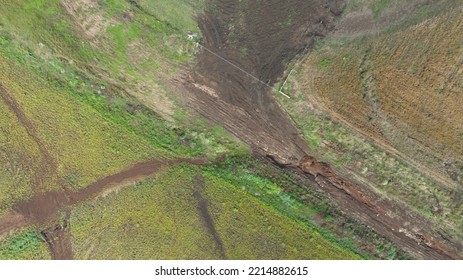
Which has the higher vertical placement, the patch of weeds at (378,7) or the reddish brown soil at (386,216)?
the patch of weeds at (378,7)

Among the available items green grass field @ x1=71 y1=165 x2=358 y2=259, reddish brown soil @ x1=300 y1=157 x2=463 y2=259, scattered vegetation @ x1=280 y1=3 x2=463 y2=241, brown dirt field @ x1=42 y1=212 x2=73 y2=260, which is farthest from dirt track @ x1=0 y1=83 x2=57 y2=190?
reddish brown soil @ x1=300 y1=157 x2=463 y2=259

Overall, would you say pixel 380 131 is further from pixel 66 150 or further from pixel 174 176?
pixel 66 150

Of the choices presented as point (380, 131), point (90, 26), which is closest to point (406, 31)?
point (380, 131)

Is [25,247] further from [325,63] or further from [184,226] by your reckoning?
[325,63]

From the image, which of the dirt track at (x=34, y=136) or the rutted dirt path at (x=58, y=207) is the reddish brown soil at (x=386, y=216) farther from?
Answer: the dirt track at (x=34, y=136)

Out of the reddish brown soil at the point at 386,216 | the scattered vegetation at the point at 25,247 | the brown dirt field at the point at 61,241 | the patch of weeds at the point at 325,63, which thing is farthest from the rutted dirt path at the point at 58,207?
the patch of weeds at the point at 325,63

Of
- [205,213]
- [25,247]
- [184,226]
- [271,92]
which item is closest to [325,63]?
[271,92]

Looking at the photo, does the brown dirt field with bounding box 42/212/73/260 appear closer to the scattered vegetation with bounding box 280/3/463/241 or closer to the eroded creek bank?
the eroded creek bank
